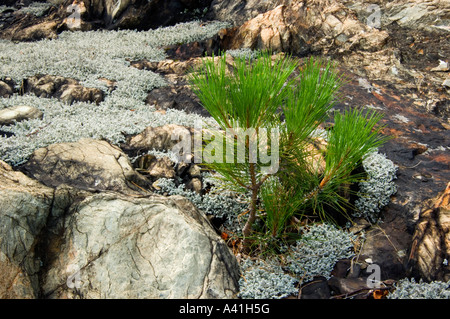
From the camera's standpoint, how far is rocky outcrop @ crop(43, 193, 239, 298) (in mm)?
3562

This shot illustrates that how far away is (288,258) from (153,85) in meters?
5.65

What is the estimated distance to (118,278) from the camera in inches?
142

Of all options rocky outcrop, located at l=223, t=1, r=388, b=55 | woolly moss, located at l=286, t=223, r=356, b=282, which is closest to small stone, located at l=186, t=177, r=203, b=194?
woolly moss, located at l=286, t=223, r=356, b=282

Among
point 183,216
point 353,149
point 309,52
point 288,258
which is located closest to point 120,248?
point 183,216

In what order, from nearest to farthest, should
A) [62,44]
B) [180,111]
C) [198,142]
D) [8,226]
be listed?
1. [8,226]
2. [198,142]
3. [180,111]
4. [62,44]

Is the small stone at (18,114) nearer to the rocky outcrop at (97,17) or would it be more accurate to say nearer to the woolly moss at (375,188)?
the woolly moss at (375,188)

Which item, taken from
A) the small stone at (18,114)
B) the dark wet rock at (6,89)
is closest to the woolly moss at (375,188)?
the small stone at (18,114)

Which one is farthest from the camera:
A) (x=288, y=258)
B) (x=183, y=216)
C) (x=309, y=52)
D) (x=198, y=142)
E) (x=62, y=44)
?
(x=62, y=44)

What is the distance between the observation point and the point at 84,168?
500cm

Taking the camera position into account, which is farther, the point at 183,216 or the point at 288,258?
the point at 288,258

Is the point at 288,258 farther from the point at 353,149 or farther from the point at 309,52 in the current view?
the point at 309,52

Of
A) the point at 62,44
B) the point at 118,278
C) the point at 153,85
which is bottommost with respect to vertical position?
the point at 118,278

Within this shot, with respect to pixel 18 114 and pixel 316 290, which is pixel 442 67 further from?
pixel 18 114

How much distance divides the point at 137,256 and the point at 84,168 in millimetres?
1851
